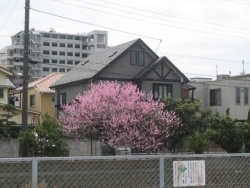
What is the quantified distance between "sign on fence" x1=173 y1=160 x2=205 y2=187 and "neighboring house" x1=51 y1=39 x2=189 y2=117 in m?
31.4

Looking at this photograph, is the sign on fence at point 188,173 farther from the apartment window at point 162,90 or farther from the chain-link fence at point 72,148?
the apartment window at point 162,90

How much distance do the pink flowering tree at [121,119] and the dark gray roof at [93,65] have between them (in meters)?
7.27

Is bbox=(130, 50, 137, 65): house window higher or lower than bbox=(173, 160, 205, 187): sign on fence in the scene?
higher

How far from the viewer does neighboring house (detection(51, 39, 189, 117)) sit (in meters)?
38.8

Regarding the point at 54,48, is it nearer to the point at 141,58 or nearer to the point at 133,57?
the point at 141,58

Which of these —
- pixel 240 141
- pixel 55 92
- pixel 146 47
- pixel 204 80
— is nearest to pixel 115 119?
pixel 240 141

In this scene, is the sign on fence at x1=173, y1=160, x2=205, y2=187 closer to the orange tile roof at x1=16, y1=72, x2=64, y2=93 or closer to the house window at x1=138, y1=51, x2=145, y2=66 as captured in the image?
the house window at x1=138, y1=51, x2=145, y2=66

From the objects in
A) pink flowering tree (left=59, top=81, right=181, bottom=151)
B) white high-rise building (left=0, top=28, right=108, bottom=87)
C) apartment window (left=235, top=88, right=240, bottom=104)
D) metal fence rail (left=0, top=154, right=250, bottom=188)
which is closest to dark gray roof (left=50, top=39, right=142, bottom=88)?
pink flowering tree (left=59, top=81, right=181, bottom=151)

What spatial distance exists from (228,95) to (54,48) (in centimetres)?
6606

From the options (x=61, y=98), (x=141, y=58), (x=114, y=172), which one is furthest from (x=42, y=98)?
(x=114, y=172)

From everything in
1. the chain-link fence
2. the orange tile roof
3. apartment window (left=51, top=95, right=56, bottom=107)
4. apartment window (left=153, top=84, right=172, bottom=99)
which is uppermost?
the orange tile roof

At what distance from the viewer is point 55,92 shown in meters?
45.5

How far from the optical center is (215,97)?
46.9 m

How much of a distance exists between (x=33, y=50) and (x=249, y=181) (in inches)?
3773
